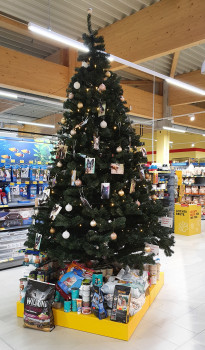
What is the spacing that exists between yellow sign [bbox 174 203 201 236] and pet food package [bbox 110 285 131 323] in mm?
5629

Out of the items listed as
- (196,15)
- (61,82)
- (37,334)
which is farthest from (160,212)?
(61,82)

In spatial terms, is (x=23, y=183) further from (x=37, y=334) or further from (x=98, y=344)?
(x=98, y=344)

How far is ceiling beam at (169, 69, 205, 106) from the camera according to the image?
9812 mm

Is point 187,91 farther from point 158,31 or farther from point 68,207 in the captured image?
point 68,207

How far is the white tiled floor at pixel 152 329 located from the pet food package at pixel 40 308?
0.23ft

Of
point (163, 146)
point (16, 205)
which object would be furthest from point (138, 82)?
point (16, 205)

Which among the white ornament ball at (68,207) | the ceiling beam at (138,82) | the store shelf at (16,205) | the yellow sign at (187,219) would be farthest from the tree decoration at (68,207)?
the ceiling beam at (138,82)

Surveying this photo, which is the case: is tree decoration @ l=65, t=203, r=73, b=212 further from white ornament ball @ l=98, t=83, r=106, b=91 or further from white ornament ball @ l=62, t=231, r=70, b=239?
white ornament ball @ l=98, t=83, r=106, b=91

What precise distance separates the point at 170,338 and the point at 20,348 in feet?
4.47

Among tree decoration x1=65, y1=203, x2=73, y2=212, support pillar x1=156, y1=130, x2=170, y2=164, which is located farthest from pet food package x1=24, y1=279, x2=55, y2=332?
support pillar x1=156, y1=130, x2=170, y2=164

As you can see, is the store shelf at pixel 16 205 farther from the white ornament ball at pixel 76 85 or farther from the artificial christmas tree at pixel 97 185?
the white ornament ball at pixel 76 85

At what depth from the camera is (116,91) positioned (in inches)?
135

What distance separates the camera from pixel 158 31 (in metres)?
5.82

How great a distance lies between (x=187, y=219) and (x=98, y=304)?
579 centimetres
